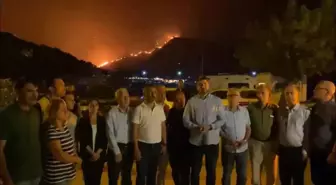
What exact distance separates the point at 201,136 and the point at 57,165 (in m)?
2.63

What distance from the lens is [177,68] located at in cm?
3488

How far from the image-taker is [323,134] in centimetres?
595

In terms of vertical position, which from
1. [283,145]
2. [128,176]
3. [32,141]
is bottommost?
[128,176]

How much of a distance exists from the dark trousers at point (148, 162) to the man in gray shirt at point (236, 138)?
99 cm

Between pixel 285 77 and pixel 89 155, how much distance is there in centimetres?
2313

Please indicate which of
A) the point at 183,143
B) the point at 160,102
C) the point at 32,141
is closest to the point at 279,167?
the point at 183,143

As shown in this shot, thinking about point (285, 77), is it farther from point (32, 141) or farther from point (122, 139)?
point (32, 141)

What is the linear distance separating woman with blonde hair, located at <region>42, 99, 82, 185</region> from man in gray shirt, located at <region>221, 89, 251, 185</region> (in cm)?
274

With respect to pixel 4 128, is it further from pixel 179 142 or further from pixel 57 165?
pixel 179 142

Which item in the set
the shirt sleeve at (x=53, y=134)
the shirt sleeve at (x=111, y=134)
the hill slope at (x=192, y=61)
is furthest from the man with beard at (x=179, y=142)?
the hill slope at (x=192, y=61)

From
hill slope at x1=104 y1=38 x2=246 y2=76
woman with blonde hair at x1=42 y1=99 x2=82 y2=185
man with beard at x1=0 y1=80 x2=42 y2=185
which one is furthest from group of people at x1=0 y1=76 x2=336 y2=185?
hill slope at x1=104 y1=38 x2=246 y2=76

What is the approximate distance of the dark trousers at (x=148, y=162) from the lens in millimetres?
6641

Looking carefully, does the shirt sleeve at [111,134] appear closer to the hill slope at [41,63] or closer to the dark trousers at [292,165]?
the dark trousers at [292,165]

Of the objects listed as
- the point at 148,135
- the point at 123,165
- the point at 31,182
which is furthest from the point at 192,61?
the point at 31,182
